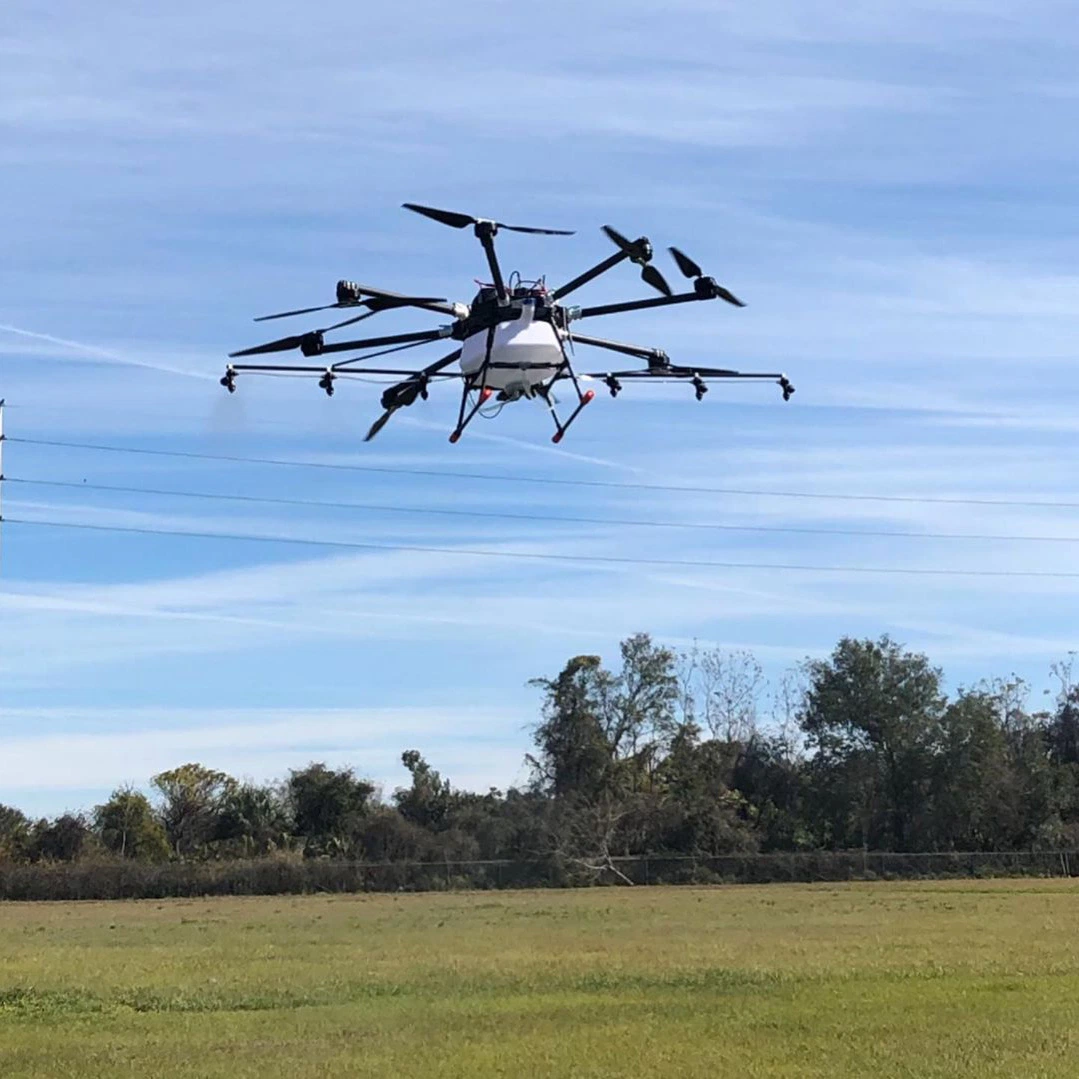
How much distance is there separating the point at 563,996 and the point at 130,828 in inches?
2656

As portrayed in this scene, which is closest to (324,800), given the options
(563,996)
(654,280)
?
(563,996)

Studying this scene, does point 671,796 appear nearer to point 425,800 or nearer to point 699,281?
point 425,800

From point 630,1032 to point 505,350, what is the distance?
10.3 meters

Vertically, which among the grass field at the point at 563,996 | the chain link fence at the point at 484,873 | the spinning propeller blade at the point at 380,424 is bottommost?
the chain link fence at the point at 484,873

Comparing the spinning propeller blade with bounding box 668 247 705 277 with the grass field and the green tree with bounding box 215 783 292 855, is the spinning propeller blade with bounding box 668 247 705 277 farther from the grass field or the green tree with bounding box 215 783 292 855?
the green tree with bounding box 215 783 292 855

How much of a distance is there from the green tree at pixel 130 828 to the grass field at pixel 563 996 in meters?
40.0

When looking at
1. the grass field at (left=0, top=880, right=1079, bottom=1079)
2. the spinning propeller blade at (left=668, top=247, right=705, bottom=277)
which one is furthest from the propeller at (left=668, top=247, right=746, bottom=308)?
the grass field at (left=0, top=880, right=1079, bottom=1079)

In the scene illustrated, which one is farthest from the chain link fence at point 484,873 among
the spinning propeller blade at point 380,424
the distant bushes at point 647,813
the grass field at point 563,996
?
the spinning propeller blade at point 380,424

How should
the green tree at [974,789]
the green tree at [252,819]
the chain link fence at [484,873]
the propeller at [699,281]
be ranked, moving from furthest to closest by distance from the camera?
the green tree at [252,819], the green tree at [974,789], the chain link fence at [484,873], the propeller at [699,281]

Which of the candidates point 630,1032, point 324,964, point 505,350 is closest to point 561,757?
point 324,964

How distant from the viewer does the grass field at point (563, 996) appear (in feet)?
66.0

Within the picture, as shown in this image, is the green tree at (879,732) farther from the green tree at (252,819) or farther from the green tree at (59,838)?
the green tree at (59,838)

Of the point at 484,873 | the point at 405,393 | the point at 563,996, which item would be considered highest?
the point at 405,393

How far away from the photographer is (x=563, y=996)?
2688 centimetres
